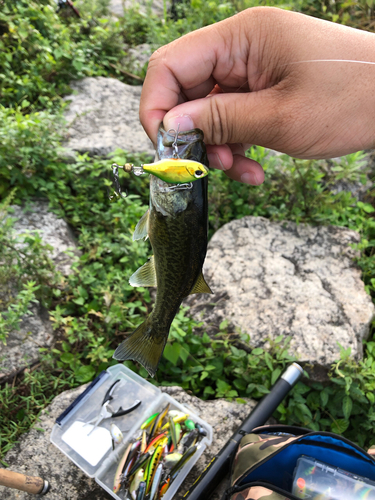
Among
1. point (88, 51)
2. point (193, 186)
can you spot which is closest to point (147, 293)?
point (193, 186)

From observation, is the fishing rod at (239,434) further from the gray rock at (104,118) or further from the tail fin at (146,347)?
the gray rock at (104,118)

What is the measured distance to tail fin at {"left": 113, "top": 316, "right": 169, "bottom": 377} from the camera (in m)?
2.06

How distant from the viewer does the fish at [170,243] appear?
5.59ft

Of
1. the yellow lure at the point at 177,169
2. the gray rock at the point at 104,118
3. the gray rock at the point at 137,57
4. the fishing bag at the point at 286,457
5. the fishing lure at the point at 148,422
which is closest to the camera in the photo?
the yellow lure at the point at 177,169

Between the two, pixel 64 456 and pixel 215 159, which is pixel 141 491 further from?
pixel 215 159

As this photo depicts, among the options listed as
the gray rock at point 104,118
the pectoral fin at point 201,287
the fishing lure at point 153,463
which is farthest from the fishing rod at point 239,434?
the gray rock at point 104,118

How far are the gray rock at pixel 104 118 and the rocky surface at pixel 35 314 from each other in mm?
1091

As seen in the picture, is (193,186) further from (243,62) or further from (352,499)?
(352,499)

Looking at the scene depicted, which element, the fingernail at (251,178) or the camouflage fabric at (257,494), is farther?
the fingernail at (251,178)

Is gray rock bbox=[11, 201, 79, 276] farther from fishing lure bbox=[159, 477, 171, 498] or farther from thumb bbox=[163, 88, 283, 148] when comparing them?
thumb bbox=[163, 88, 283, 148]

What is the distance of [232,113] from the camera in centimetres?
191

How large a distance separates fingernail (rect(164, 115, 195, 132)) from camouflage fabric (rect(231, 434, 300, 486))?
204 cm

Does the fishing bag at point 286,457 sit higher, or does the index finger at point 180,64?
the index finger at point 180,64

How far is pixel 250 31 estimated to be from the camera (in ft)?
6.45
